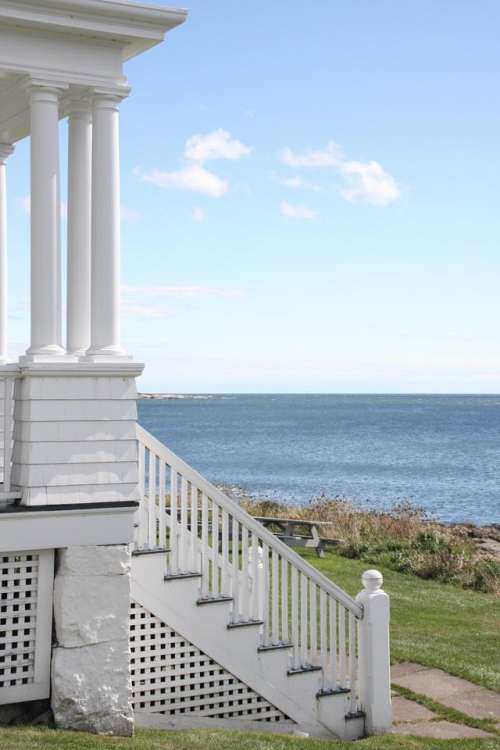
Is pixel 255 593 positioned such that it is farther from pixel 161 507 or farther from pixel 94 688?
pixel 94 688

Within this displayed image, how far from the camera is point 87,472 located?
7.76m

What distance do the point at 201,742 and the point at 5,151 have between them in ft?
19.8

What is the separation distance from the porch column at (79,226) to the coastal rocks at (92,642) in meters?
1.85

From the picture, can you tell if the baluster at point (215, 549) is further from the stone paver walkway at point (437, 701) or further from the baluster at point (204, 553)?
the stone paver walkway at point (437, 701)

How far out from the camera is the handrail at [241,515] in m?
8.54

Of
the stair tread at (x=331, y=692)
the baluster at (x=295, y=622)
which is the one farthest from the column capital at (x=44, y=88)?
the stair tread at (x=331, y=692)

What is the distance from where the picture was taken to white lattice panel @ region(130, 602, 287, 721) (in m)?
8.42

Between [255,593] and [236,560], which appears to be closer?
[255,593]

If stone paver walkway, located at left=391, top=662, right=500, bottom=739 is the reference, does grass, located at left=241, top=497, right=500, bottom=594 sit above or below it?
above

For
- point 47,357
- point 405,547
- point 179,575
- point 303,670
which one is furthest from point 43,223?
point 405,547

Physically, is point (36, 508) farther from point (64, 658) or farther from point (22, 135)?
point (22, 135)

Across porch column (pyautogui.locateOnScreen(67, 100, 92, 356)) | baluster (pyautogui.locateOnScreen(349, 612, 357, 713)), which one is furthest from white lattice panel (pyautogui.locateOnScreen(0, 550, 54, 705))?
baluster (pyautogui.locateOnScreen(349, 612, 357, 713))

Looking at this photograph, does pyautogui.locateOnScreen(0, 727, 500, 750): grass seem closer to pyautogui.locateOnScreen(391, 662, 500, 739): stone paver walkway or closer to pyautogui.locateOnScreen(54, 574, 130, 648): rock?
pyautogui.locateOnScreen(391, 662, 500, 739): stone paver walkway

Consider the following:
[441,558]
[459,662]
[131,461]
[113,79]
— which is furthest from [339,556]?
[113,79]
